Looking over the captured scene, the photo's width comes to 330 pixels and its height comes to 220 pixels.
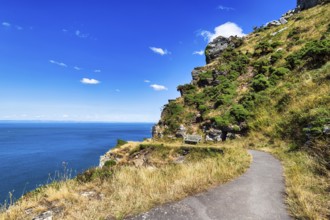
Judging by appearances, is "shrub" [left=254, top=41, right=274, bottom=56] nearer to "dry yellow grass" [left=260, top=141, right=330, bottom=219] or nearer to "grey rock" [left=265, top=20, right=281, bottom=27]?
"grey rock" [left=265, top=20, right=281, bottom=27]

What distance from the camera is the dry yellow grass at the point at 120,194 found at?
15.7 feet

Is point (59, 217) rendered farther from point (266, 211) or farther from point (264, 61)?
point (264, 61)

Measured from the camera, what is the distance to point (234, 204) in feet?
16.4

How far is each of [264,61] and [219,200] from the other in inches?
1072

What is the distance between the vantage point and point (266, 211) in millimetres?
4656

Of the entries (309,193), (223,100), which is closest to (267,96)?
(223,100)

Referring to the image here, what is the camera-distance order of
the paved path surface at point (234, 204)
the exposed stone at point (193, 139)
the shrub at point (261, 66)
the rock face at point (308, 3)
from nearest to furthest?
the paved path surface at point (234, 204) < the exposed stone at point (193, 139) < the shrub at point (261, 66) < the rock face at point (308, 3)

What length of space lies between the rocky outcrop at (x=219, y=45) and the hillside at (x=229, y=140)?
0.24 metres

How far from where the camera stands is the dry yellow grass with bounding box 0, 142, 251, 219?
15.7 ft

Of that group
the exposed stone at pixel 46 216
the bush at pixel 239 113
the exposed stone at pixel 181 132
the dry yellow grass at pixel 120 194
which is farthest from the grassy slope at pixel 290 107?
the exposed stone at pixel 46 216

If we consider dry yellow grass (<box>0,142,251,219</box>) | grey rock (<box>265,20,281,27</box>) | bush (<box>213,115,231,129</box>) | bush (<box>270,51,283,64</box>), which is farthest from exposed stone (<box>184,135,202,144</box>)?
grey rock (<box>265,20,281,27</box>)

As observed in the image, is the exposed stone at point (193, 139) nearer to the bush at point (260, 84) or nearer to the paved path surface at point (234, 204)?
the bush at point (260, 84)

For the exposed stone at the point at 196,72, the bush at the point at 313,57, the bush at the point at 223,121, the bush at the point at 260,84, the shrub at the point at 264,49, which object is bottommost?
the bush at the point at 223,121

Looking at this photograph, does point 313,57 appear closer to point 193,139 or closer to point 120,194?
point 193,139
